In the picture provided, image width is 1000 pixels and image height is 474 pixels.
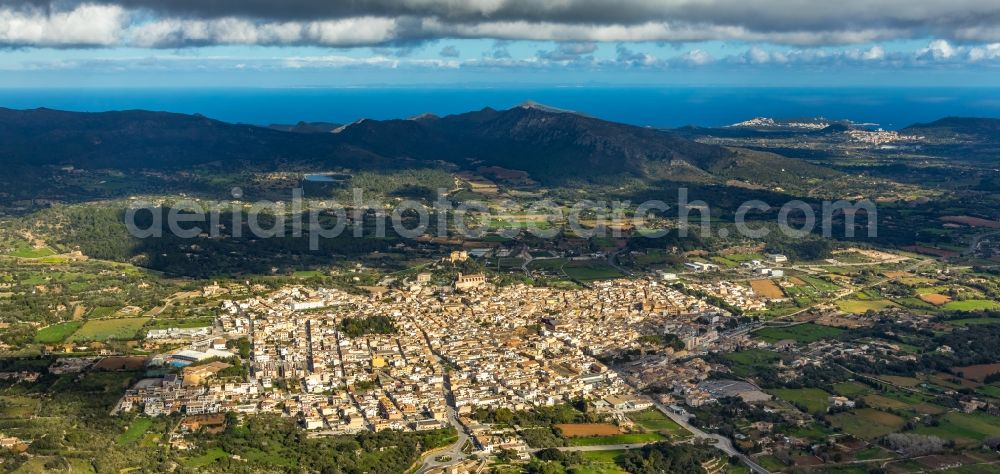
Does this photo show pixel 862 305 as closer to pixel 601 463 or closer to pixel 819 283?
pixel 819 283

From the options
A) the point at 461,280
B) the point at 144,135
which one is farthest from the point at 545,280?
the point at 144,135

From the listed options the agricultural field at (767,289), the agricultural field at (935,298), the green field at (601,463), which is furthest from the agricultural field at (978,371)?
the green field at (601,463)

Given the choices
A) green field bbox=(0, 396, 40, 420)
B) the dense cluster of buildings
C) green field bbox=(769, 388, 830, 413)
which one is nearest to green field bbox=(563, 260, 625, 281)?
the dense cluster of buildings

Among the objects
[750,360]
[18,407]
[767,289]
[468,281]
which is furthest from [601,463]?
[767,289]

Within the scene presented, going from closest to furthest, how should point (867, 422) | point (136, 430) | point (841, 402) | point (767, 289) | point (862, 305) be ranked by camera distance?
point (136, 430) < point (867, 422) < point (841, 402) < point (862, 305) < point (767, 289)

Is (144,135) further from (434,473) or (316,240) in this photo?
(434,473)

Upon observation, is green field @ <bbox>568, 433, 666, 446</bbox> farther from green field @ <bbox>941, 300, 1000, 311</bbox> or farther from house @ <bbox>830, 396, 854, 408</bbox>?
green field @ <bbox>941, 300, 1000, 311</bbox>
